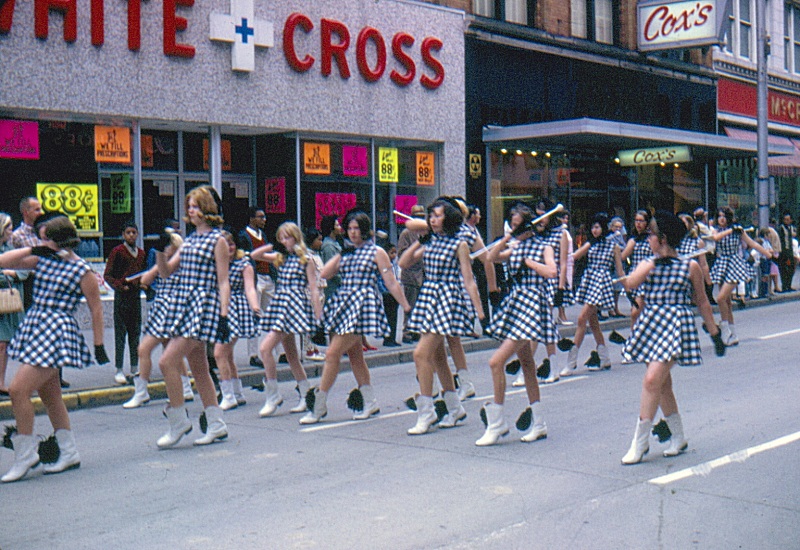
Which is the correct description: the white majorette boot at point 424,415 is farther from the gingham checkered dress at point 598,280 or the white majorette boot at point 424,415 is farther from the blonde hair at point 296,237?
the gingham checkered dress at point 598,280

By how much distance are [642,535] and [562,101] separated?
19.6m

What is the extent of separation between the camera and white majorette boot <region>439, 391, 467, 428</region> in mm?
8570

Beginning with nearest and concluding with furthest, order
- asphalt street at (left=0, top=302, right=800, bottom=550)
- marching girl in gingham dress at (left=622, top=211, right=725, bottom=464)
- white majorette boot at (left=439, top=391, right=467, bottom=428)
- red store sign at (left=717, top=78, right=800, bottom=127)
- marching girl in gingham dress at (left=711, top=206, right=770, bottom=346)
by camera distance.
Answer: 1. asphalt street at (left=0, top=302, right=800, bottom=550)
2. marching girl in gingham dress at (left=622, top=211, right=725, bottom=464)
3. white majorette boot at (left=439, top=391, right=467, bottom=428)
4. marching girl in gingham dress at (left=711, top=206, right=770, bottom=346)
5. red store sign at (left=717, top=78, right=800, bottom=127)

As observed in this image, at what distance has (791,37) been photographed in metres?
34.2

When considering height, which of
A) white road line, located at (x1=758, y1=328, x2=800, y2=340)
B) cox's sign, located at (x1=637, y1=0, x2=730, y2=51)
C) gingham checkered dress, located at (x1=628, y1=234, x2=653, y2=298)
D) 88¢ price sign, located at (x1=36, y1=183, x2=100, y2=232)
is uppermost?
cox's sign, located at (x1=637, y1=0, x2=730, y2=51)

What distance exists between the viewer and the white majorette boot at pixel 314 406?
8.82 metres

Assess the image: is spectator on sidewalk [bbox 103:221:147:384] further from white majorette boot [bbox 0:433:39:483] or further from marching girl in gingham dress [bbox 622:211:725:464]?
marching girl in gingham dress [bbox 622:211:725:464]

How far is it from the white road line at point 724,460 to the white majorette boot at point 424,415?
2.18 meters

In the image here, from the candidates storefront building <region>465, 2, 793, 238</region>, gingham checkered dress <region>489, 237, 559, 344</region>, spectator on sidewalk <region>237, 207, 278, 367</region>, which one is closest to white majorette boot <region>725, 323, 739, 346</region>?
spectator on sidewalk <region>237, 207, 278, 367</region>

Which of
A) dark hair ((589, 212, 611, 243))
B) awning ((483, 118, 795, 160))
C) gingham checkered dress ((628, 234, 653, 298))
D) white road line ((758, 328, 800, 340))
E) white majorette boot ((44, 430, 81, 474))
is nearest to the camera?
white majorette boot ((44, 430, 81, 474))

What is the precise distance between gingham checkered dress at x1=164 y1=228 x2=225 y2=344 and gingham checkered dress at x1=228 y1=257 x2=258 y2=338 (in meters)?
1.68

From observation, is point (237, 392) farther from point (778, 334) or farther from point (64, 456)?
point (778, 334)

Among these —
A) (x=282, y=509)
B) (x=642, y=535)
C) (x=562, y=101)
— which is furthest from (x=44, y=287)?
(x=562, y=101)

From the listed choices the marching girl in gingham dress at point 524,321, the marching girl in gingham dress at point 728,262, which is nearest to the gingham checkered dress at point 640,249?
the marching girl in gingham dress at point 728,262
